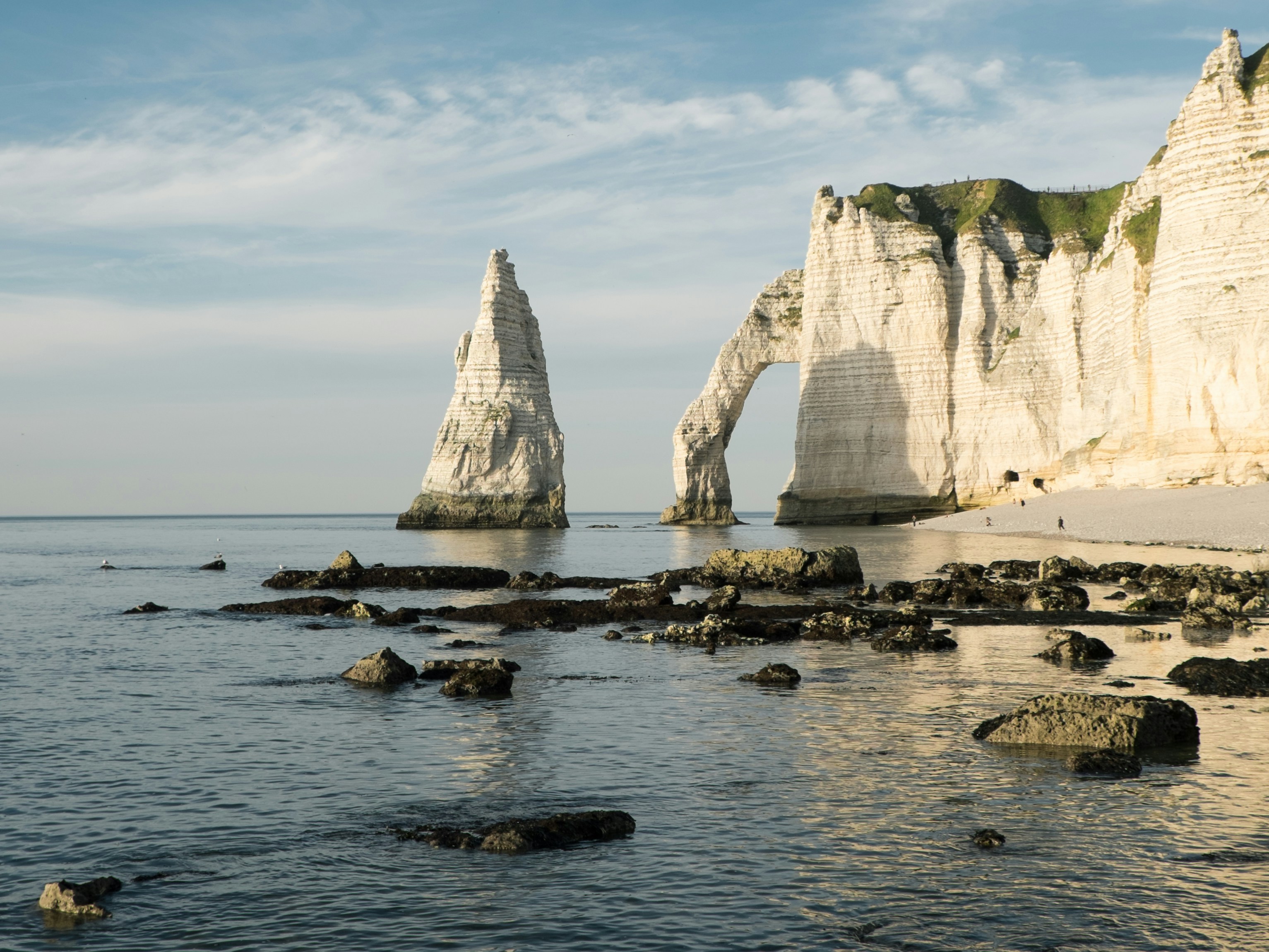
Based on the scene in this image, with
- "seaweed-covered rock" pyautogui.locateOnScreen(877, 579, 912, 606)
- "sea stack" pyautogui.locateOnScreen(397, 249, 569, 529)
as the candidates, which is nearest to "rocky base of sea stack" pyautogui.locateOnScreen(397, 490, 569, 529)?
"sea stack" pyautogui.locateOnScreen(397, 249, 569, 529)

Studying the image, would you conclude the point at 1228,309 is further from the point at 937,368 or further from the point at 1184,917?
the point at 1184,917

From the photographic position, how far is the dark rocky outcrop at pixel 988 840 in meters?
9.86

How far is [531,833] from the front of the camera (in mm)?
10195

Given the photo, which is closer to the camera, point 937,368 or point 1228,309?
point 1228,309

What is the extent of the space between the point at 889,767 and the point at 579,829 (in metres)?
4.22

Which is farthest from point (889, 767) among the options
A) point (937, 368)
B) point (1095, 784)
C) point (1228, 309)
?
point (937, 368)

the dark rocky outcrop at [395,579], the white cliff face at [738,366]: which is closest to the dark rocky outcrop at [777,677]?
the dark rocky outcrop at [395,579]

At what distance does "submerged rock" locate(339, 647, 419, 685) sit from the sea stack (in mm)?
90226

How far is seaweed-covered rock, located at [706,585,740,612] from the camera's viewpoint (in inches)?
1177

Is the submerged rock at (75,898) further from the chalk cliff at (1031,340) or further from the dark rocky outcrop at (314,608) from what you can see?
the chalk cliff at (1031,340)

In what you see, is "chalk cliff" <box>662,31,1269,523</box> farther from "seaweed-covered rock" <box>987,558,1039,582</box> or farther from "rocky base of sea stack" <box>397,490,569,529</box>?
"seaweed-covered rock" <box>987,558,1039,582</box>

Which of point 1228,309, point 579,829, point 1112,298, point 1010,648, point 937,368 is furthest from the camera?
point 937,368

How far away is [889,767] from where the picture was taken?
1274 centimetres

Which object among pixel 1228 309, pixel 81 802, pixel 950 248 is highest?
pixel 950 248
